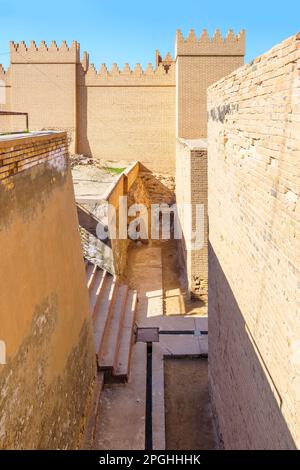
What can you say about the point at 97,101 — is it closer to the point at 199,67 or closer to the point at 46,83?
the point at 46,83

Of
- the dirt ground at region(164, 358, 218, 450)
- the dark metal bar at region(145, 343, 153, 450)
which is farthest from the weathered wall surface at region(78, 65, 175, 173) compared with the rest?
the dirt ground at region(164, 358, 218, 450)

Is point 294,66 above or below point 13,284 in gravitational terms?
above

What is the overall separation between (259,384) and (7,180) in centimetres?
274

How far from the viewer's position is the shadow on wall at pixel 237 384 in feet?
10.8

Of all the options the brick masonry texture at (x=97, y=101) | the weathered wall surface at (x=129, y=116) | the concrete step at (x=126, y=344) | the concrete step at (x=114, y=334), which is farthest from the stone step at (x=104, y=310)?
the brick masonry texture at (x=97, y=101)

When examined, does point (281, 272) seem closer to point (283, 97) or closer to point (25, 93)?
point (283, 97)

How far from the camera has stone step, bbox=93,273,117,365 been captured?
7689mm

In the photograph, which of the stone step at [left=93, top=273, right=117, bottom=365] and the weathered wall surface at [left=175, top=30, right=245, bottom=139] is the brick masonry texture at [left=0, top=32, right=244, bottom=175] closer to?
the weathered wall surface at [left=175, top=30, right=245, bottom=139]

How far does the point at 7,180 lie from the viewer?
356cm

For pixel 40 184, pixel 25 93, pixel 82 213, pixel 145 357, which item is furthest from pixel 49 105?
pixel 40 184

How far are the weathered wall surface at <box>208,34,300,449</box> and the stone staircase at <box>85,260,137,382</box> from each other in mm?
2196

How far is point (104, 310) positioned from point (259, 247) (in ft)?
18.3

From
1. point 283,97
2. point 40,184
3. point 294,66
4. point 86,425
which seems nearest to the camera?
point 294,66
